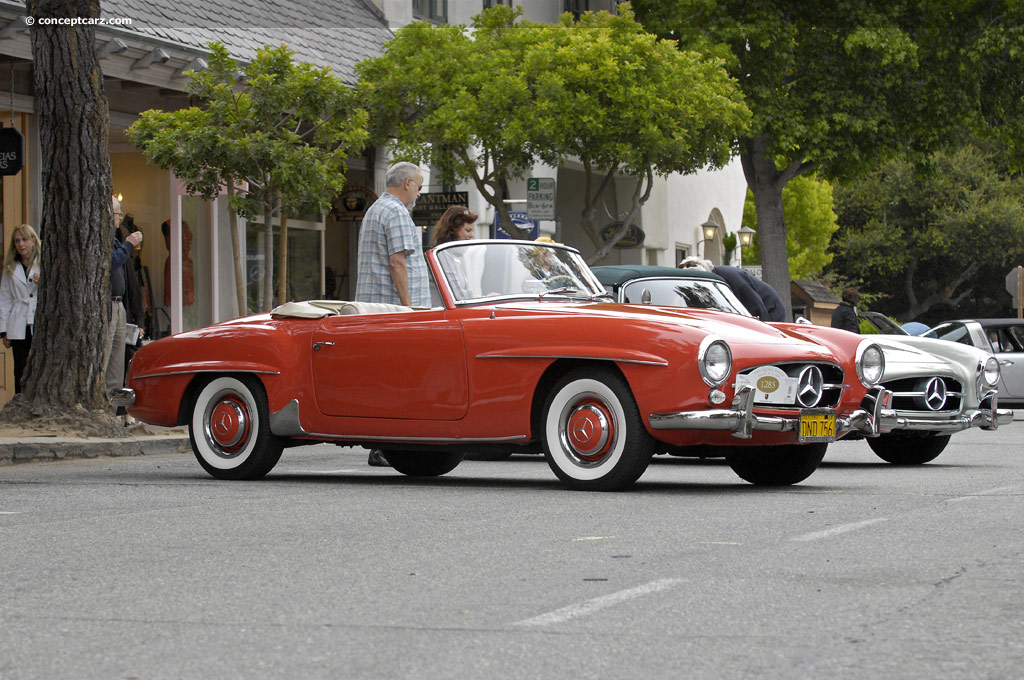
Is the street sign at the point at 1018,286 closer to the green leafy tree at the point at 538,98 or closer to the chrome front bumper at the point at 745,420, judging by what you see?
the green leafy tree at the point at 538,98

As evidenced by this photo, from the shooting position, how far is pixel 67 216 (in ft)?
44.9

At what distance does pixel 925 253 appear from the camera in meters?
64.9

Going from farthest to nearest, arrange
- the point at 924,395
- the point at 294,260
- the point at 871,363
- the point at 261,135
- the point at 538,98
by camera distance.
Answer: the point at 538,98 < the point at 294,260 < the point at 261,135 < the point at 924,395 < the point at 871,363

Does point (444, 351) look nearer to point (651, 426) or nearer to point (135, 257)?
point (651, 426)

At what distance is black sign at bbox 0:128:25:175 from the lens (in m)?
13.3

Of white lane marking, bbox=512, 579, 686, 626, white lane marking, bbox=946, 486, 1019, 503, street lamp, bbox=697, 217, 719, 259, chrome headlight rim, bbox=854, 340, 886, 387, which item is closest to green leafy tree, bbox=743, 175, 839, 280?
street lamp, bbox=697, 217, 719, 259

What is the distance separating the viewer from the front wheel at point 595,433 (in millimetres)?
8398

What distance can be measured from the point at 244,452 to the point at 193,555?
12.3 feet

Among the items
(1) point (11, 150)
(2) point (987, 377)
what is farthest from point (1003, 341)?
(1) point (11, 150)

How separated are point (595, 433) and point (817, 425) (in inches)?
47.4

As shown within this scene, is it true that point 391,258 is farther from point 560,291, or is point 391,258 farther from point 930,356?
point 930,356

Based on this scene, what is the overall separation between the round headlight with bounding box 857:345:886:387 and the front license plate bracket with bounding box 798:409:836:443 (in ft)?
3.87

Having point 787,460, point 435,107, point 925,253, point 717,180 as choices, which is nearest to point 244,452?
point 787,460

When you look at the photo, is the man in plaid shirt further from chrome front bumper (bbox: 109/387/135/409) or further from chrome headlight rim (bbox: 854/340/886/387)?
chrome headlight rim (bbox: 854/340/886/387)
